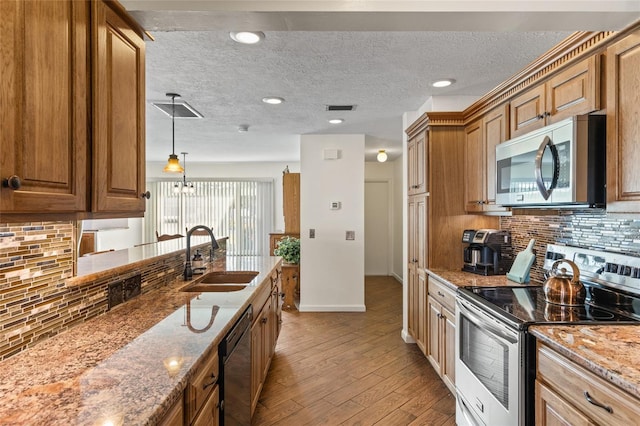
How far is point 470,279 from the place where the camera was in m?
2.62

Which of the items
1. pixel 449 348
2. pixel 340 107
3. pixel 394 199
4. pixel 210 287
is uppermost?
pixel 340 107

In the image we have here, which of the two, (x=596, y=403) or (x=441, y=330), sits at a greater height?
(x=596, y=403)

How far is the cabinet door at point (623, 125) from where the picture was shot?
1.48 m

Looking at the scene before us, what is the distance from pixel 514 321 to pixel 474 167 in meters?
1.56

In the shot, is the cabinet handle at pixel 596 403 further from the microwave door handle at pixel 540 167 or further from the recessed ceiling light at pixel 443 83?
the recessed ceiling light at pixel 443 83

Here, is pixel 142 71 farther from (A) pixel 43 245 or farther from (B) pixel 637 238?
(B) pixel 637 238

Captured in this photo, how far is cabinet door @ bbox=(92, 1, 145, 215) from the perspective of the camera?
1.20 meters

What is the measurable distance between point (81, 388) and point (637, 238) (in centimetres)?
237

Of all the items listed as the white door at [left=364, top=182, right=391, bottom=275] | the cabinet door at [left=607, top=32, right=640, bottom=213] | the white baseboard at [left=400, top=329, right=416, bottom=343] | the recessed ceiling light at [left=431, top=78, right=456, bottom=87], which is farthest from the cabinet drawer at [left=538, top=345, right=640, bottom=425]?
the white door at [left=364, top=182, right=391, bottom=275]

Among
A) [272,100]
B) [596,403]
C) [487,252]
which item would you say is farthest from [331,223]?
[596,403]

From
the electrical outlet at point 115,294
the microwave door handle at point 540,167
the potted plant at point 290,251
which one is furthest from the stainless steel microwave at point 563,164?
the potted plant at point 290,251

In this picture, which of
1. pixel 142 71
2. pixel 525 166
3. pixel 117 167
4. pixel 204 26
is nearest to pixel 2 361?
pixel 117 167

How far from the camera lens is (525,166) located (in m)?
2.14

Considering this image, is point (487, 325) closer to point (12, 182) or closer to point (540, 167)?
point (540, 167)
